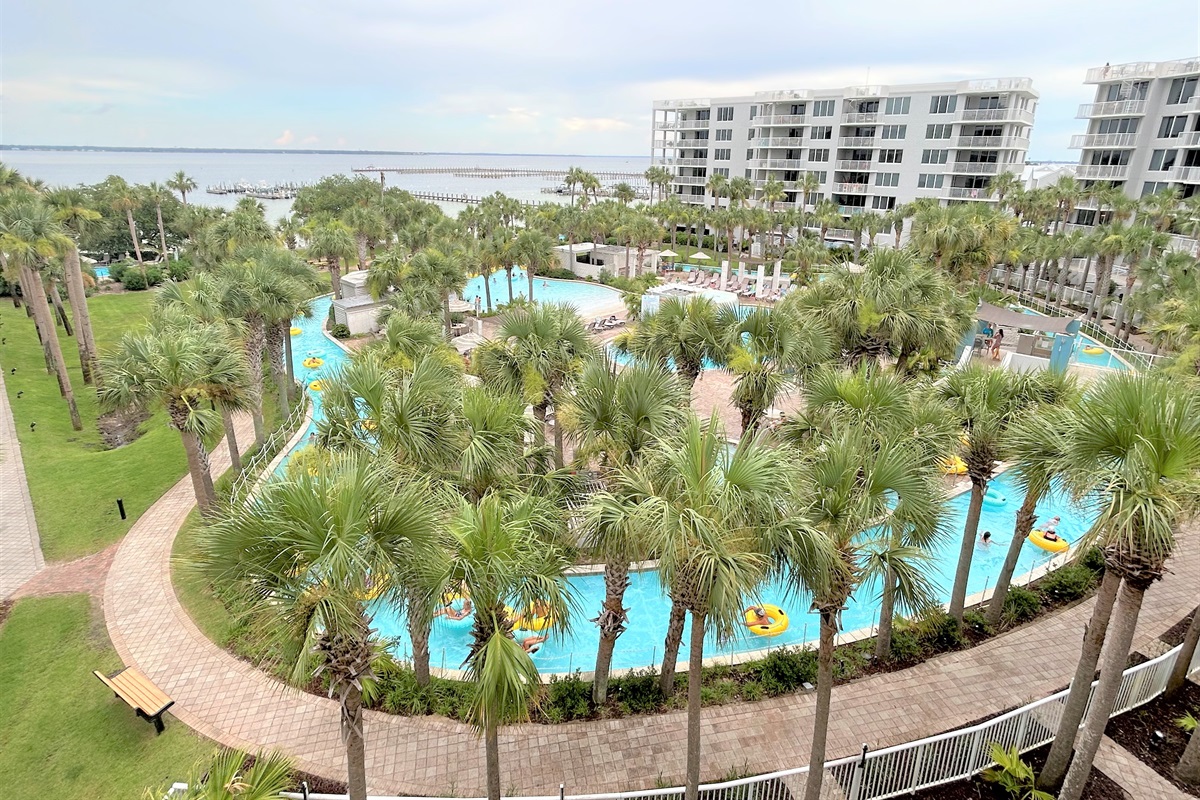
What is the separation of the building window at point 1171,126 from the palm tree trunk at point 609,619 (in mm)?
57161

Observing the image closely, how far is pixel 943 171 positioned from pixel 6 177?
219 feet

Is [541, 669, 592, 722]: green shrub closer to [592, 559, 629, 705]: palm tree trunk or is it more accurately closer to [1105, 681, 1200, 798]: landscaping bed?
[592, 559, 629, 705]: palm tree trunk

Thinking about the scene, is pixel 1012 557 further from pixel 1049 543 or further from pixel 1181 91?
pixel 1181 91

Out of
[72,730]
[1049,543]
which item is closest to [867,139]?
→ [1049,543]

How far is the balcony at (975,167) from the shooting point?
54844mm

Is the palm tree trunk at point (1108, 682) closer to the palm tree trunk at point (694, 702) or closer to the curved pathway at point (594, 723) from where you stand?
the curved pathway at point (594, 723)

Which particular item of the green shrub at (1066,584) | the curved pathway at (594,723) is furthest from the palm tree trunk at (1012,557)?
the green shrub at (1066,584)

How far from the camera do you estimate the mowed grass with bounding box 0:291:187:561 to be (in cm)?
1725

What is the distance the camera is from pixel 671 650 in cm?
1077

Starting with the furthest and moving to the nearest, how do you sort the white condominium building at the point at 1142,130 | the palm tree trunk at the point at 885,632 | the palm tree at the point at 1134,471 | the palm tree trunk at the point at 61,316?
1. the white condominium building at the point at 1142,130
2. the palm tree trunk at the point at 61,316
3. the palm tree trunk at the point at 885,632
4. the palm tree at the point at 1134,471

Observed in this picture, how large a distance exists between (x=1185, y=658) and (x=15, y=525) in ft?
89.3

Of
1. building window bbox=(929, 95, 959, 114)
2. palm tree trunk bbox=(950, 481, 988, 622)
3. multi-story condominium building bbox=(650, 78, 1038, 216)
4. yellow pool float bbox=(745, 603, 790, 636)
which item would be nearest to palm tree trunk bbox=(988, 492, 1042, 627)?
palm tree trunk bbox=(950, 481, 988, 622)

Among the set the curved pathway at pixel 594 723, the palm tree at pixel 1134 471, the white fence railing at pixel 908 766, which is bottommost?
the curved pathway at pixel 594 723

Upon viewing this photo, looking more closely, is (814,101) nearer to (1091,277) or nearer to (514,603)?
(1091,277)
